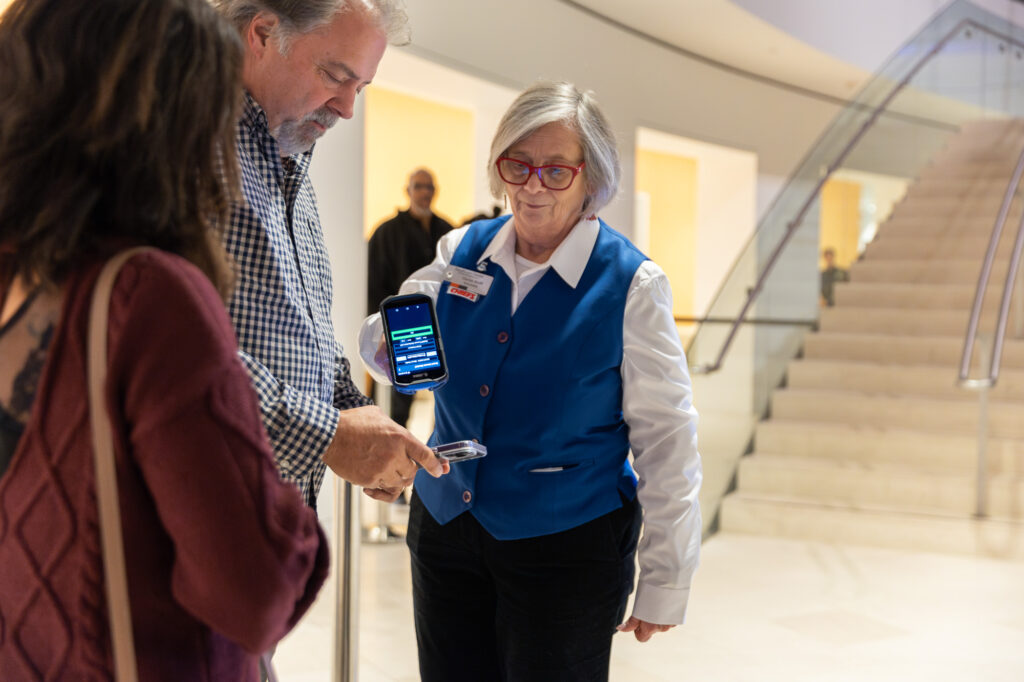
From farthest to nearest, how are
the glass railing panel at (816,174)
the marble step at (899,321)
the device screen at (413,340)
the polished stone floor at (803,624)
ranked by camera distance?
1. the marble step at (899,321)
2. the glass railing panel at (816,174)
3. the polished stone floor at (803,624)
4. the device screen at (413,340)

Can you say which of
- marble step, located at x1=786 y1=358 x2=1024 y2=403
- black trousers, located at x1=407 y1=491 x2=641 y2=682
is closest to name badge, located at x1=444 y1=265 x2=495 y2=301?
black trousers, located at x1=407 y1=491 x2=641 y2=682

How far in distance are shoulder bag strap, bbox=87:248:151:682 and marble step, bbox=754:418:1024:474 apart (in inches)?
238

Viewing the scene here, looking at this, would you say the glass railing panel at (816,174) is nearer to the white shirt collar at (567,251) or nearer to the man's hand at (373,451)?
the white shirt collar at (567,251)

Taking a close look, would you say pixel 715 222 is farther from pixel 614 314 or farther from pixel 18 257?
pixel 18 257

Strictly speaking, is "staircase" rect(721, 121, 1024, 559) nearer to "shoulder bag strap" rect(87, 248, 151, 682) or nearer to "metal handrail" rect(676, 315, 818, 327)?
"metal handrail" rect(676, 315, 818, 327)

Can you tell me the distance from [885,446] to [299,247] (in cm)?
575

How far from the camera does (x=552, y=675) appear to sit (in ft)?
5.63

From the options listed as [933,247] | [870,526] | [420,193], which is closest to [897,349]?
[933,247]

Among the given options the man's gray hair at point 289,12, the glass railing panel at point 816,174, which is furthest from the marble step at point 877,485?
the man's gray hair at point 289,12

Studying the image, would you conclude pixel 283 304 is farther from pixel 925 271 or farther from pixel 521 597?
pixel 925 271

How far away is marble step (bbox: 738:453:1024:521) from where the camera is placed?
5.93 m

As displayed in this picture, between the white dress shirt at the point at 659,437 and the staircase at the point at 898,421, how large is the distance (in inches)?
180

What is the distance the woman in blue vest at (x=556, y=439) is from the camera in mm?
1745

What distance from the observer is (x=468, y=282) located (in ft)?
6.17
